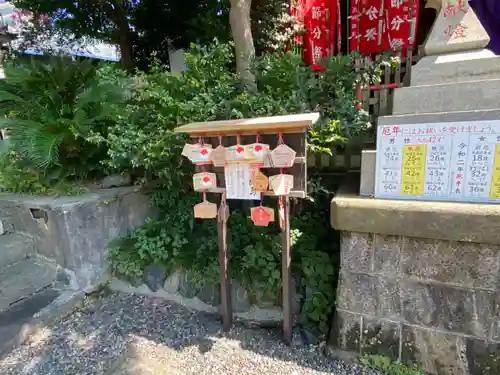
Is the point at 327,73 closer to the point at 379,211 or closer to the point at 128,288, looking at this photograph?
the point at 379,211

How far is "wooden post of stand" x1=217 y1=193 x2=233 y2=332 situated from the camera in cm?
259

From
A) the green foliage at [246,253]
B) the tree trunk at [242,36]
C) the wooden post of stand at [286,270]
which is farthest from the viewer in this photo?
the tree trunk at [242,36]

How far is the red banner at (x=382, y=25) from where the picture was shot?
4.18 m

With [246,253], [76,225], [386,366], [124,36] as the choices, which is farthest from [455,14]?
[124,36]

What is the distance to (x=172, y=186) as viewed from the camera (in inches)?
137

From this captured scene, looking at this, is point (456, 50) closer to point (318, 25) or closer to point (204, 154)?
point (204, 154)

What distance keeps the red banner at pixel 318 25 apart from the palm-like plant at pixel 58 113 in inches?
115

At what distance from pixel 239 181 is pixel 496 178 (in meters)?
1.78

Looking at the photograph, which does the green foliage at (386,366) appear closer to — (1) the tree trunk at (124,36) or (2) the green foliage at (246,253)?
(2) the green foliage at (246,253)

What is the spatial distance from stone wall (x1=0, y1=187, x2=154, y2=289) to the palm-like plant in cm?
43

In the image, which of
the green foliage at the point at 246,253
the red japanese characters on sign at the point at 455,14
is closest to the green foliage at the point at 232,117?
the green foliage at the point at 246,253

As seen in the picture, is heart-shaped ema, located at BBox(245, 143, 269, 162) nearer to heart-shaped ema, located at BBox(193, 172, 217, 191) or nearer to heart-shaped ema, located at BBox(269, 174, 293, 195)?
heart-shaped ema, located at BBox(269, 174, 293, 195)

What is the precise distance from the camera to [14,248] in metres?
3.32

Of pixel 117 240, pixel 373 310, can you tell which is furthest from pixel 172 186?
pixel 373 310
